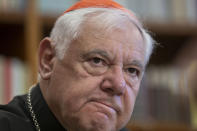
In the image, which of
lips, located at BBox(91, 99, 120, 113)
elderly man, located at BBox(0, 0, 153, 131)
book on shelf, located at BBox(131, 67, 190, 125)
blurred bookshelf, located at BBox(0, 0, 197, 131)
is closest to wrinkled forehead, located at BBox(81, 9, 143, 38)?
elderly man, located at BBox(0, 0, 153, 131)

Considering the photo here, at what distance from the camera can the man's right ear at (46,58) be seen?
1401 mm

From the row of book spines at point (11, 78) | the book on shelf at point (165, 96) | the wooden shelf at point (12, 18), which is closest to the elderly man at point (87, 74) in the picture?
the row of book spines at point (11, 78)

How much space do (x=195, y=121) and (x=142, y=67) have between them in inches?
51.5

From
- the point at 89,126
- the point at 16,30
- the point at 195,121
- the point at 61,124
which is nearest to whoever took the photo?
the point at 89,126

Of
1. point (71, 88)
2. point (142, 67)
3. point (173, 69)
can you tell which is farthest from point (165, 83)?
point (71, 88)

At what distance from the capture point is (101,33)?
132 centimetres

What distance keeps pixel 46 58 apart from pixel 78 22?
17 cm

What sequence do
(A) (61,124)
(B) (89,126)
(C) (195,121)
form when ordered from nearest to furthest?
(B) (89,126) → (A) (61,124) → (C) (195,121)

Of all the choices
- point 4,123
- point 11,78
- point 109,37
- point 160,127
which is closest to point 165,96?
point 160,127

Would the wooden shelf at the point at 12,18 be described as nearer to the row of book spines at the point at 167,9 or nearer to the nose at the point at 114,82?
the row of book spines at the point at 167,9

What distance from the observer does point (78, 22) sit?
1347mm

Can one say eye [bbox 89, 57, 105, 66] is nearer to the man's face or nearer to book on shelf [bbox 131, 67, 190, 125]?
the man's face

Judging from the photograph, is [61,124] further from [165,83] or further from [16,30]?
[165,83]

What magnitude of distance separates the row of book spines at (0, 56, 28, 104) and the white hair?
0.90 metres
